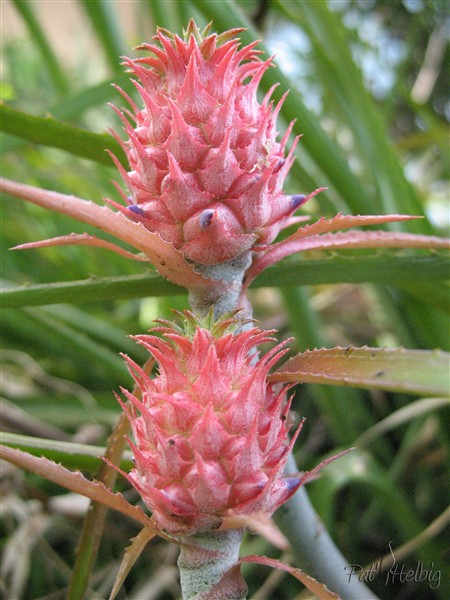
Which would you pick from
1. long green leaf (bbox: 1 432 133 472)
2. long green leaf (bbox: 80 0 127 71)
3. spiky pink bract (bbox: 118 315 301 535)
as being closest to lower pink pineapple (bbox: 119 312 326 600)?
spiky pink bract (bbox: 118 315 301 535)

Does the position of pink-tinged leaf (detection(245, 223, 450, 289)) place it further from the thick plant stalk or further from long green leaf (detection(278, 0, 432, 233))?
long green leaf (detection(278, 0, 432, 233))

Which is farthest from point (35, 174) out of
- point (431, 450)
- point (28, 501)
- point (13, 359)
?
point (431, 450)

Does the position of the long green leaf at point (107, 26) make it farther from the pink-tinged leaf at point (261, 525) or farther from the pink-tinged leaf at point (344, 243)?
the pink-tinged leaf at point (261, 525)

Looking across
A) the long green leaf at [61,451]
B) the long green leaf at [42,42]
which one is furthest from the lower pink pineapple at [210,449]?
the long green leaf at [42,42]

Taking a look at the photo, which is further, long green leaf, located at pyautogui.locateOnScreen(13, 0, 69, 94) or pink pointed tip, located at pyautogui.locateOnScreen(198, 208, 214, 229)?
long green leaf, located at pyautogui.locateOnScreen(13, 0, 69, 94)

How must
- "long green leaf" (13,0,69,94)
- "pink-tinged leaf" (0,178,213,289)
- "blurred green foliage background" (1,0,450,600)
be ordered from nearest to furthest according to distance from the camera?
"pink-tinged leaf" (0,178,213,289)
"blurred green foliage background" (1,0,450,600)
"long green leaf" (13,0,69,94)

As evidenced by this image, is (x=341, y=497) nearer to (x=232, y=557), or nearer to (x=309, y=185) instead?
(x=309, y=185)

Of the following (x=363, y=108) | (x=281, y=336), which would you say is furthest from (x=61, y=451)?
(x=281, y=336)
